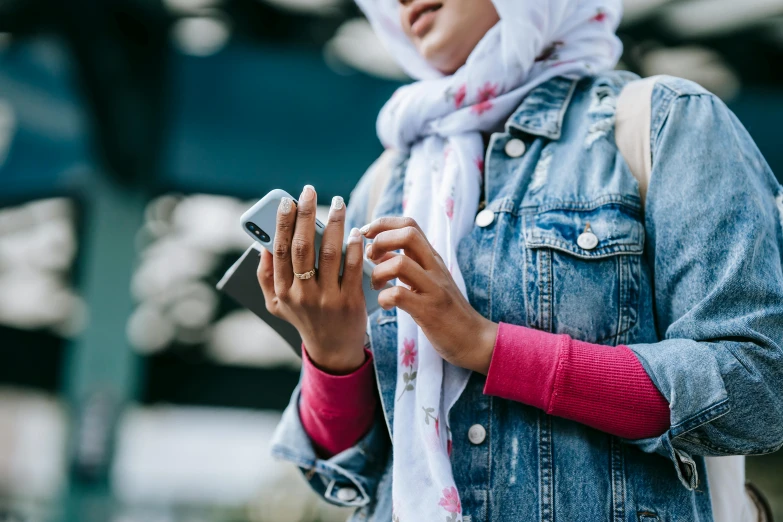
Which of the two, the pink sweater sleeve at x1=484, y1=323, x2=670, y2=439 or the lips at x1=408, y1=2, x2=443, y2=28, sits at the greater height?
the lips at x1=408, y1=2, x2=443, y2=28

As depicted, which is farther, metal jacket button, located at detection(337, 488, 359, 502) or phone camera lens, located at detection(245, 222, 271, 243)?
metal jacket button, located at detection(337, 488, 359, 502)

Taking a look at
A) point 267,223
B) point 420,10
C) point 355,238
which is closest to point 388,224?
point 355,238

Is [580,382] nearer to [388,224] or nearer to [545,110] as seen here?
[388,224]

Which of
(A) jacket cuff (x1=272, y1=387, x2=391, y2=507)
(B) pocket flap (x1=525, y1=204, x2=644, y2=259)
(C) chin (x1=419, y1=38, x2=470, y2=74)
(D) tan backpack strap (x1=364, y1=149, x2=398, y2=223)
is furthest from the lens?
(D) tan backpack strap (x1=364, y1=149, x2=398, y2=223)

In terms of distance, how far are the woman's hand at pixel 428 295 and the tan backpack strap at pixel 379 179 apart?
1.32 ft

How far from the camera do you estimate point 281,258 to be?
2.95 ft

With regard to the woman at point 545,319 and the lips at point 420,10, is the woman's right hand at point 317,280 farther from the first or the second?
the lips at point 420,10

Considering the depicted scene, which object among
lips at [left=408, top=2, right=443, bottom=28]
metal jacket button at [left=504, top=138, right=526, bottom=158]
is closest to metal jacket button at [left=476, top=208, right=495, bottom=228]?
metal jacket button at [left=504, top=138, right=526, bottom=158]

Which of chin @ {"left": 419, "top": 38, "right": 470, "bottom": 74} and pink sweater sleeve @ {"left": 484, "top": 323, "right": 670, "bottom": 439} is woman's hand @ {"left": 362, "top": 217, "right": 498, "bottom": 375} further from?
chin @ {"left": 419, "top": 38, "right": 470, "bottom": 74}

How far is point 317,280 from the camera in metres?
0.92

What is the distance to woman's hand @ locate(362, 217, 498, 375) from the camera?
0.87 m

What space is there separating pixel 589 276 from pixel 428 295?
225 mm

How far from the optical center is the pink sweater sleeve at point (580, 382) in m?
0.86

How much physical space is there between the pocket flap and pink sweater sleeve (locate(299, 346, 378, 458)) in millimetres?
306
